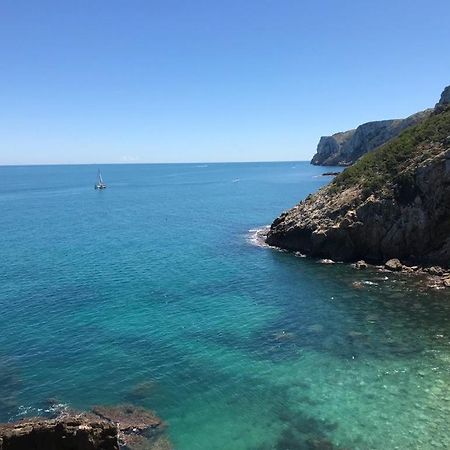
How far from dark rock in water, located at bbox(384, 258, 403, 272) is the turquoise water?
2506 millimetres

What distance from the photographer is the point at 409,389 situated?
32344 millimetres

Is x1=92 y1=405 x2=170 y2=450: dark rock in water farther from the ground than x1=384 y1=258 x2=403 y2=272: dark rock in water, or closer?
closer

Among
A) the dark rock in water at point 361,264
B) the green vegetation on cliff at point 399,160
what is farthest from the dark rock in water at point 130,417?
the green vegetation on cliff at point 399,160

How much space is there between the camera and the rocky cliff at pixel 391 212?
62.4m

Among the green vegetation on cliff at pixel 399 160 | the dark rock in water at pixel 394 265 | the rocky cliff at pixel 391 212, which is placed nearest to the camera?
the dark rock in water at pixel 394 265

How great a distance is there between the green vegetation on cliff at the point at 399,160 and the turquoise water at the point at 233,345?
52.5 ft

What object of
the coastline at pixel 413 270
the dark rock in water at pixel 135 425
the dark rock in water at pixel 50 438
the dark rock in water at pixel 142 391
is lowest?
the dark rock in water at pixel 135 425

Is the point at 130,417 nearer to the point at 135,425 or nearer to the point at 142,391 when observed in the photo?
the point at 135,425

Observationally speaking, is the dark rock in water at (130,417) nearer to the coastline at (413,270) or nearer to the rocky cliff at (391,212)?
the coastline at (413,270)

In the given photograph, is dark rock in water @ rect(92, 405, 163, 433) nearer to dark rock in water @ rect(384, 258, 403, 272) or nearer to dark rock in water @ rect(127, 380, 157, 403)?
dark rock in water @ rect(127, 380, 157, 403)

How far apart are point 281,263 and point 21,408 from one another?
1699 inches

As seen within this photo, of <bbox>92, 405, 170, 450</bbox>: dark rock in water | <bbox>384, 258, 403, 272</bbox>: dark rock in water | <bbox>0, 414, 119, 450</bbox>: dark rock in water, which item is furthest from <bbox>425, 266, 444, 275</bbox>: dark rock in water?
<bbox>0, 414, 119, 450</bbox>: dark rock in water

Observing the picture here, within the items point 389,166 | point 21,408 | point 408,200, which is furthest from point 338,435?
point 389,166

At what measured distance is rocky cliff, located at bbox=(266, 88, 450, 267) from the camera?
62406mm
